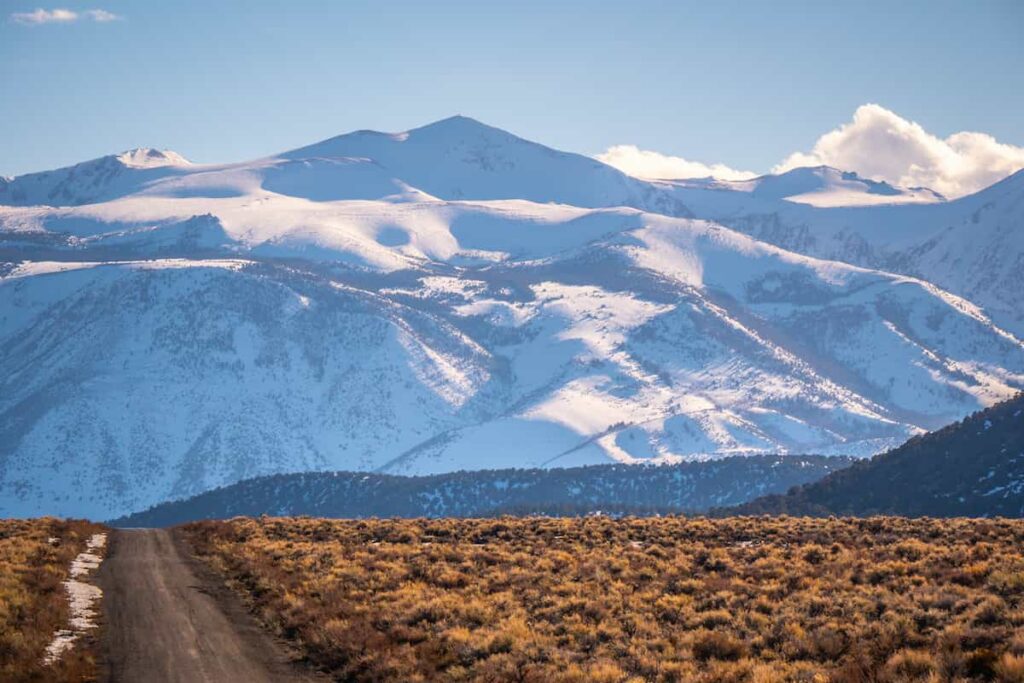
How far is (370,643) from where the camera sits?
30.1 metres

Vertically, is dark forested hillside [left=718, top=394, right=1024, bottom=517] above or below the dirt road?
below

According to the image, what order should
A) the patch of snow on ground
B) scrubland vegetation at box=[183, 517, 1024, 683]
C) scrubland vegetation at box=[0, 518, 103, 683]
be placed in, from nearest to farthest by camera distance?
1. scrubland vegetation at box=[183, 517, 1024, 683]
2. scrubland vegetation at box=[0, 518, 103, 683]
3. the patch of snow on ground

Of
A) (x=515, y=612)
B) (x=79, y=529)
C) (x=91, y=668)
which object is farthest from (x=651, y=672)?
(x=79, y=529)

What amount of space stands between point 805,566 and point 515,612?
1190cm

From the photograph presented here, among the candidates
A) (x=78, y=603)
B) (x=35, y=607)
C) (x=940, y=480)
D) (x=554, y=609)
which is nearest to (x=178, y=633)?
(x=35, y=607)

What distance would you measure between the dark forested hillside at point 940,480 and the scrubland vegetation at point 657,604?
58.2m

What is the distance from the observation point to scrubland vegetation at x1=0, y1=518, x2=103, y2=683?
2744 cm

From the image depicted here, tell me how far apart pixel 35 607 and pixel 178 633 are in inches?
187

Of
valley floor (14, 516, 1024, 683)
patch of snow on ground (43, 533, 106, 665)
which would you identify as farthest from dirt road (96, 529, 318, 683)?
patch of snow on ground (43, 533, 106, 665)

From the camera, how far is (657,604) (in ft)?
113

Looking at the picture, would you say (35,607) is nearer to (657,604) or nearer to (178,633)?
(178,633)

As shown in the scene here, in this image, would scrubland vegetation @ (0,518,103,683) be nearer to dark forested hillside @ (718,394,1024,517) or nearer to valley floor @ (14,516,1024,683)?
valley floor @ (14,516,1024,683)

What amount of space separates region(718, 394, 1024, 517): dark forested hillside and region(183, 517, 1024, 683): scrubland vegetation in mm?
58211

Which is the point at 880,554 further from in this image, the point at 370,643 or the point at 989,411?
the point at 989,411
